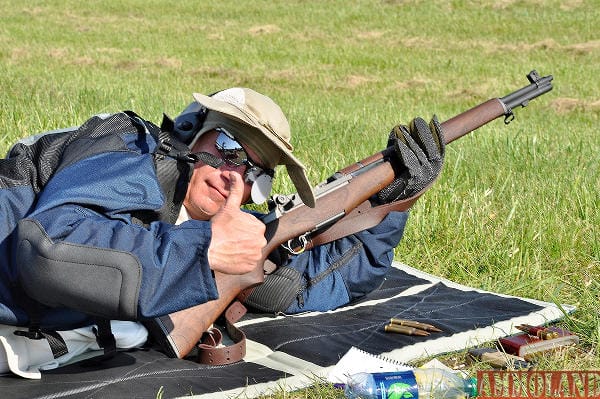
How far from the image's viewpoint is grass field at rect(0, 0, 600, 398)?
240 inches

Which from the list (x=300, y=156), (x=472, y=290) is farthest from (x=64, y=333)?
(x=300, y=156)

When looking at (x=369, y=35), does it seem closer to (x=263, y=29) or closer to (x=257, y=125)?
(x=263, y=29)

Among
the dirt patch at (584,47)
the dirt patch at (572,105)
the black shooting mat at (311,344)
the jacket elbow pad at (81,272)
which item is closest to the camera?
the jacket elbow pad at (81,272)

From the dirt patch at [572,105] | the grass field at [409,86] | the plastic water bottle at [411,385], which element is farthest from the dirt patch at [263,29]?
the plastic water bottle at [411,385]

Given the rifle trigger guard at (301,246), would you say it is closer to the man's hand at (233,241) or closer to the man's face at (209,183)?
the man's face at (209,183)

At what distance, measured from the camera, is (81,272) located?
3.39 meters

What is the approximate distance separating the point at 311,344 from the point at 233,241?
1258 millimetres

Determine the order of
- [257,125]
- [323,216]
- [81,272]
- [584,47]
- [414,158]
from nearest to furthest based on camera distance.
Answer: [81,272] < [257,125] < [323,216] < [414,158] < [584,47]

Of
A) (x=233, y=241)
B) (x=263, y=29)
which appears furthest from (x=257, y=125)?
(x=263, y=29)

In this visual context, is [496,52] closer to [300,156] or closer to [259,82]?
[259,82]

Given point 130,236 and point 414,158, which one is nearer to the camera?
point 130,236

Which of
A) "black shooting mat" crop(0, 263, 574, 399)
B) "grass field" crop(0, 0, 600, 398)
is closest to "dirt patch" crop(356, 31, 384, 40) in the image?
"grass field" crop(0, 0, 600, 398)

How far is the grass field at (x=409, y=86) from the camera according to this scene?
6094mm

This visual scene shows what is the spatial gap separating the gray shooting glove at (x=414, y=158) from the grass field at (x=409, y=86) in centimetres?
92
